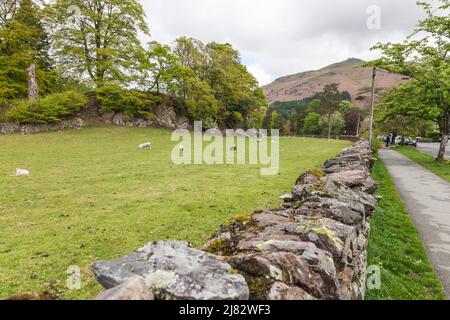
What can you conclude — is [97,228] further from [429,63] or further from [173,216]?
[429,63]

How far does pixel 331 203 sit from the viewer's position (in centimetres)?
451

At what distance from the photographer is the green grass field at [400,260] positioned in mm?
3971

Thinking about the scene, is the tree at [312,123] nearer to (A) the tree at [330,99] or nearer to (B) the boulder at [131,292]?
(A) the tree at [330,99]

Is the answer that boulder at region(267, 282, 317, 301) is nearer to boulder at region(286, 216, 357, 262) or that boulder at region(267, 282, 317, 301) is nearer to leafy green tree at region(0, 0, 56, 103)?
boulder at region(286, 216, 357, 262)

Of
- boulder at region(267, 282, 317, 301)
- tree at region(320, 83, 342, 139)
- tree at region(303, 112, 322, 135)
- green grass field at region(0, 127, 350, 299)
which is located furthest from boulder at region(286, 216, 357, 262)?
tree at region(303, 112, 322, 135)

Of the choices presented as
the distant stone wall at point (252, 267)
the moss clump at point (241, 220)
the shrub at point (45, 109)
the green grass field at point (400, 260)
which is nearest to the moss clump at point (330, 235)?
the distant stone wall at point (252, 267)

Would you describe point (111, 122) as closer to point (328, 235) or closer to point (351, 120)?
point (328, 235)

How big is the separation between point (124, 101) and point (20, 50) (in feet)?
41.1

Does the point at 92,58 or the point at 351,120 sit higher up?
the point at 92,58

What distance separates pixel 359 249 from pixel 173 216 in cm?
447

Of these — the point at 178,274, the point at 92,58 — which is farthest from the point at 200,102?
the point at 178,274

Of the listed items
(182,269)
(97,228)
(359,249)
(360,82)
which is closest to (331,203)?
(359,249)

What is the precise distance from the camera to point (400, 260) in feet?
16.4
